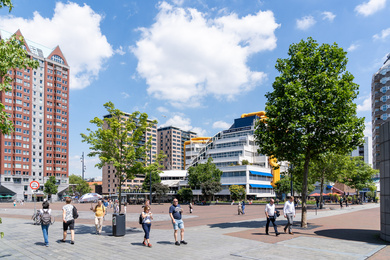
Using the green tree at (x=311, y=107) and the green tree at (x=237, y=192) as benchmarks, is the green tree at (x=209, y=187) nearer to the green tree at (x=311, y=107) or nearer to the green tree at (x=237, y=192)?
the green tree at (x=237, y=192)

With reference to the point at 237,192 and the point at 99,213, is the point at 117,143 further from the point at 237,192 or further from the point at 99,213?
the point at 237,192

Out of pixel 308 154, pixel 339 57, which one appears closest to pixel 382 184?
pixel 308 154

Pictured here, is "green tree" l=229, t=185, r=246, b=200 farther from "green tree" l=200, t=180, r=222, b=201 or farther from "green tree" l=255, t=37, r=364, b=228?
"green tree" l=255, t=37, r=364, b=228

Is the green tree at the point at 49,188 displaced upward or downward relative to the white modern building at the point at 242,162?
downward

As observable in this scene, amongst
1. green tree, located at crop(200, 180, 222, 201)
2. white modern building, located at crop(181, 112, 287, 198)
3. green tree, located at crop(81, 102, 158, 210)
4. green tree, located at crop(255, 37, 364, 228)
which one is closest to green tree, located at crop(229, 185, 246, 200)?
green tree, located at crop(200, 180, 222, 201)

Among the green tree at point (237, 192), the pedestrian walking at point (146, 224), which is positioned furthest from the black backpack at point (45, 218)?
the green tree at point (237, 192)

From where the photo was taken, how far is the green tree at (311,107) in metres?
17.8

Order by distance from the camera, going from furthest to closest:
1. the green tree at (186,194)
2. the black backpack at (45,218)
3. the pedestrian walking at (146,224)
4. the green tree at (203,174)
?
the green tree at (186,194) < the green tree at (203,174) < the pedestrian walking at (146,224) < the black backpack at (45,218)

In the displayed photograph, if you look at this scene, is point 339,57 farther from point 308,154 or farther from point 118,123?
point 118,123

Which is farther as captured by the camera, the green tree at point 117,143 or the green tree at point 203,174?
the green tree at point 203,174

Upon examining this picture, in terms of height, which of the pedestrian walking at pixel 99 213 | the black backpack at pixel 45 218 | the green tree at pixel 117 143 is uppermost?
the green tree at pixel 117 143

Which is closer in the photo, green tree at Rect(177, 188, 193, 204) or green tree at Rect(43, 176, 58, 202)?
green tree at Rect(177, 188, 193, 204)

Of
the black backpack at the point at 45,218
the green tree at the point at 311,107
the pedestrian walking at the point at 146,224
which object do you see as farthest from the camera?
the green tree at the point at 311,107

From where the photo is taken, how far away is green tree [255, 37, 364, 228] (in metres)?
17.8
